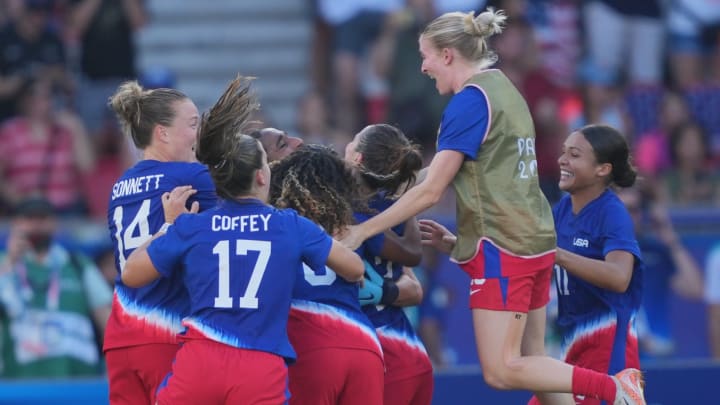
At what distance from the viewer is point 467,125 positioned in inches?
234

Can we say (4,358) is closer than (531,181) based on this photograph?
No

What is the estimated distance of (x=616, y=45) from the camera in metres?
12.5

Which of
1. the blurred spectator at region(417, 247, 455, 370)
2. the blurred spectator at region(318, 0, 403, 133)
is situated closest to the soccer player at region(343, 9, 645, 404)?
the blurred spectator at region(417, 247, 455, 370)

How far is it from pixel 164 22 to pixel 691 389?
6.83 m

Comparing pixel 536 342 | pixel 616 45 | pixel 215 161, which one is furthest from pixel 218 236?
pixel 616 45

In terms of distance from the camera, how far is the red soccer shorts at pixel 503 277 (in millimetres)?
5977

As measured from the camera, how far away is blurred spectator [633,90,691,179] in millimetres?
11719

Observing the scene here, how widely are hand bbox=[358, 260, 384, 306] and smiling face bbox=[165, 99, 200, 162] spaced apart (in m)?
0.95

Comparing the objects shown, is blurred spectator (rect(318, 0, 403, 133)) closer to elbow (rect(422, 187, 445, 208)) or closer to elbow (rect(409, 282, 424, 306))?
elbow (rect(409, 282, 424, 306))

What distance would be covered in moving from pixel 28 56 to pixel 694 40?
6030 millimetres

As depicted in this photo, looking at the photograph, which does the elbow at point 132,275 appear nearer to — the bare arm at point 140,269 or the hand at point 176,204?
the bare arm at point 140,269

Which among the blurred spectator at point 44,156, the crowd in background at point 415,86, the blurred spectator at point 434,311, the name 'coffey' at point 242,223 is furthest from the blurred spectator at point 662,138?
the name 'coffey' at point 242,223

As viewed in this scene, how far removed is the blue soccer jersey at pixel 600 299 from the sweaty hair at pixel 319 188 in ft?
4.23

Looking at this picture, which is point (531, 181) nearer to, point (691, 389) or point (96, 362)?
point (691, 389)
